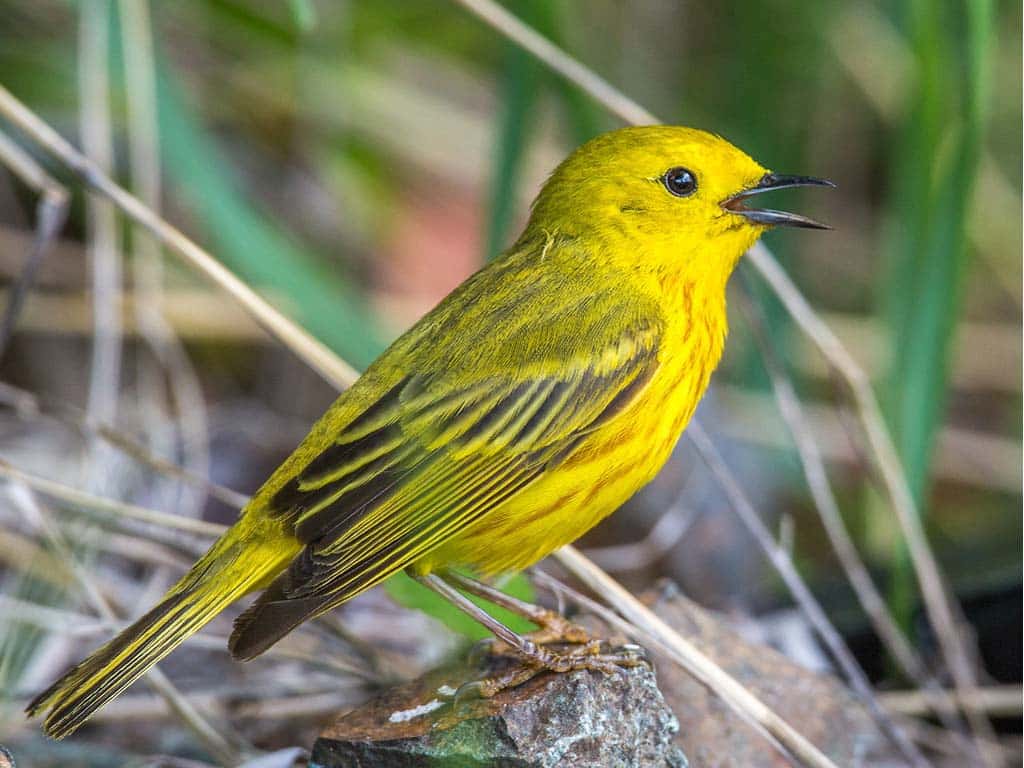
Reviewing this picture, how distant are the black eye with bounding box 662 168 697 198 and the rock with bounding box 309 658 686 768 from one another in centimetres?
114

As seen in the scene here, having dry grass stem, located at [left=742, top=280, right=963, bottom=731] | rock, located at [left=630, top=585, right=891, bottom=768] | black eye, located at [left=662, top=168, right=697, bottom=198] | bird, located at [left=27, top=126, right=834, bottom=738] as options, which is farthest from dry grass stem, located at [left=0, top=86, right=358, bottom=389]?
dry grass stem, located at [left=742, top=280, right=963, bottom=731]

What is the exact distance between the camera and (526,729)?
2.86 metres

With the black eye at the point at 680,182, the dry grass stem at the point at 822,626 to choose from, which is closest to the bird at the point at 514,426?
the black eye at the point at 680,182

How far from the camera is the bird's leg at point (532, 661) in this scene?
3.03 m

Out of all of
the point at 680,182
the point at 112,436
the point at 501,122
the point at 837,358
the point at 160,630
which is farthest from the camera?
the point at 501,122

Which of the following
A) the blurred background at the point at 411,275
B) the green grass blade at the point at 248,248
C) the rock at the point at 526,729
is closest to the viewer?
the rock at the point at 526,729

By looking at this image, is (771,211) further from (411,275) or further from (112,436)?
(411,275)

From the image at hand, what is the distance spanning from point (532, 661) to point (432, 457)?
0.49 meters

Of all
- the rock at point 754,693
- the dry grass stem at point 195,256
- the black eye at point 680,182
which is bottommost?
the rock at point 754,693

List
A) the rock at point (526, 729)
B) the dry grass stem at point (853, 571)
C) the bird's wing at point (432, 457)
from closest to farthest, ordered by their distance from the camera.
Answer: the rock at point (526, 729) < the bird's wing at point (432, 457) < the dry grass stem at point (853, 571)

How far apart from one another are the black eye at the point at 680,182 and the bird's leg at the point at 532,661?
109 centimetres

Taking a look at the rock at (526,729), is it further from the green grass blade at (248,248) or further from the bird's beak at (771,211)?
the green grass blade at (248,248)

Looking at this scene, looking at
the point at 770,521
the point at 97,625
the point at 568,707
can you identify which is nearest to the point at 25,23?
the point at 97,625

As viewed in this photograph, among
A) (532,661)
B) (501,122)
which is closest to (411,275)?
(501,122)
